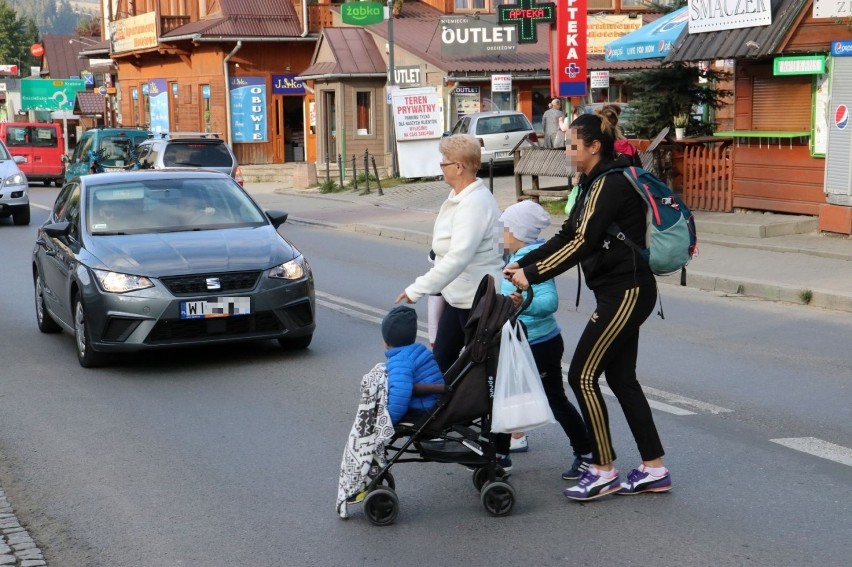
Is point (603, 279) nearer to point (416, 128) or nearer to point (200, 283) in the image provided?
point (200, 283)

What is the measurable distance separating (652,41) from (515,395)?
15096 mm

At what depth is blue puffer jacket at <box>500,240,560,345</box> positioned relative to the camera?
19.3 feet

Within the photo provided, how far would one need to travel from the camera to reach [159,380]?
28.9ft

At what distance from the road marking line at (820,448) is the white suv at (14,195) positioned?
62.9ft

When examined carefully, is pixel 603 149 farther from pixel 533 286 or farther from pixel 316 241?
pixel 316 241

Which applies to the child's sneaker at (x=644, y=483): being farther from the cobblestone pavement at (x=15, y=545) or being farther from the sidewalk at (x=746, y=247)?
the sidewalk at (x=746, y=247)

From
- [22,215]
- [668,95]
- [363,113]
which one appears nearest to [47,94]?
[363,113]

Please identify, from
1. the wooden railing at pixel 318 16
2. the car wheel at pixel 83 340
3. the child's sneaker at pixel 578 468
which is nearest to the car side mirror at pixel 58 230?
the car wheel at pixel 83 340

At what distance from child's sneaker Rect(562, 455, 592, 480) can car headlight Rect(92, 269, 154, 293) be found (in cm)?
398

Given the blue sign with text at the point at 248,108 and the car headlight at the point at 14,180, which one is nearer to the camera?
the car headlight at the point at 14,180

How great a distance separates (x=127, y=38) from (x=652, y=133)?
33.2m

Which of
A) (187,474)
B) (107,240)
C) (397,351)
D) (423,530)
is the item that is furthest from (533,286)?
(107,240)

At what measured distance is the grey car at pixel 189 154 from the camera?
73.3ft

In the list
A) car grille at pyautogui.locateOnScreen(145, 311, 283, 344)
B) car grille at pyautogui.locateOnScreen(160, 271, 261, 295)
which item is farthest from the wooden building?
car grille at pyautogui.locateOnScreen(160, 271, 261, 295)
